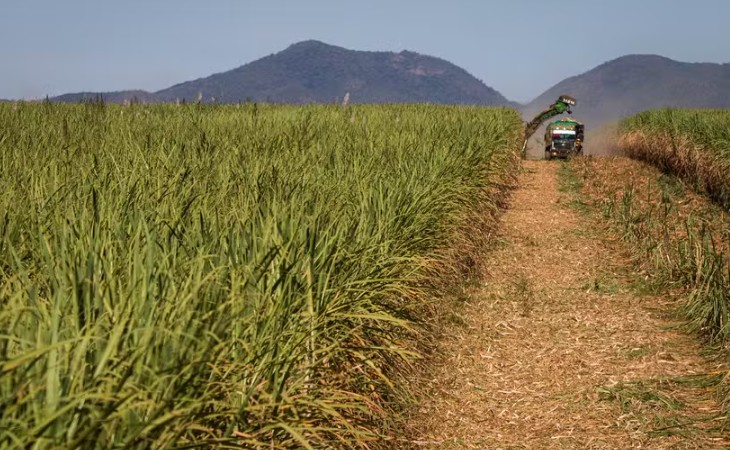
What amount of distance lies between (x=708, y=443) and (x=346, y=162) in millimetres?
3388

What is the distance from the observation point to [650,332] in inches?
254

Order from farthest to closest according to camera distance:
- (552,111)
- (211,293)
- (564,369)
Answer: (552,111)
(564,369)
(211,293)

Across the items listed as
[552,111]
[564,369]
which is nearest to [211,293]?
[564,369]

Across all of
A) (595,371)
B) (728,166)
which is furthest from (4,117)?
(728,166)

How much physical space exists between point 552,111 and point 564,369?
1840 centimetres

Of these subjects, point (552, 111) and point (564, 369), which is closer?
point (564, 369)

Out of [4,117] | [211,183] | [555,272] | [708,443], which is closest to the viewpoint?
[708,443]

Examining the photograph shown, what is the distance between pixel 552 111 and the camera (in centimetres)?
2311

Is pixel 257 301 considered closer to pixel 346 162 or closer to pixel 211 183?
pixel 211 183

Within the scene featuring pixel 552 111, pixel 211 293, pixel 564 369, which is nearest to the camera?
pixel 211 293

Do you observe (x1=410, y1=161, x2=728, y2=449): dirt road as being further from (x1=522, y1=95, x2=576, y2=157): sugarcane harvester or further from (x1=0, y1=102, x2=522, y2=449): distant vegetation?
(x1=522, y1=95, x2=576, y2=157): sugarcane harvester

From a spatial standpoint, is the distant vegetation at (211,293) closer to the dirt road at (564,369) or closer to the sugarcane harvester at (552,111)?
the dirt road at (564,369)

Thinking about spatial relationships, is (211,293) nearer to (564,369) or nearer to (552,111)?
(564,369)

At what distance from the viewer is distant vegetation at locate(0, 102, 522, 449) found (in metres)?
→ 2.18
